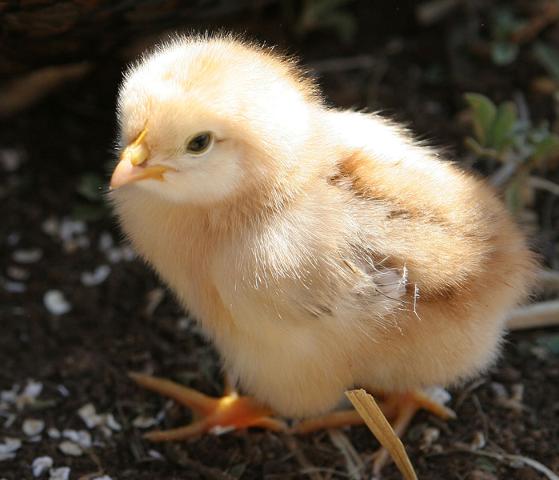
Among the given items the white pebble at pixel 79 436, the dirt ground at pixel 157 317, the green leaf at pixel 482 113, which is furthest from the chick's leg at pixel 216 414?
the green leaf at pixel 482 113

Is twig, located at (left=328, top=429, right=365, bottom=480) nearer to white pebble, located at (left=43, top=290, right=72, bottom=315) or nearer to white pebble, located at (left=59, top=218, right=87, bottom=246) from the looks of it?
white pebble, located at (left=43, top=290, right=72, bottom=315)

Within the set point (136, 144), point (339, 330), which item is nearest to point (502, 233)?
point (339, 330)

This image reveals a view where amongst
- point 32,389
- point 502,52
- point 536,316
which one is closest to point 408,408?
point 536,316

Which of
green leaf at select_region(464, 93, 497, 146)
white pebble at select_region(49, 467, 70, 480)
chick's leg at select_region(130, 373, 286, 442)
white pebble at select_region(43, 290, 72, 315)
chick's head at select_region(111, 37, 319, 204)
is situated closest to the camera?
chick's head at select_region(111, 37, 319, 204)

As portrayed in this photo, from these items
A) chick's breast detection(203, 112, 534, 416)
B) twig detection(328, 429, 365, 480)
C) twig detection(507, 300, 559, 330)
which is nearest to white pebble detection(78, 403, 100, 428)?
chick's breast detection(203, 112, 534, 416)

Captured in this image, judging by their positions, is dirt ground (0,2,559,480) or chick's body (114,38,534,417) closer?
chick's body (114,38,534,417)
